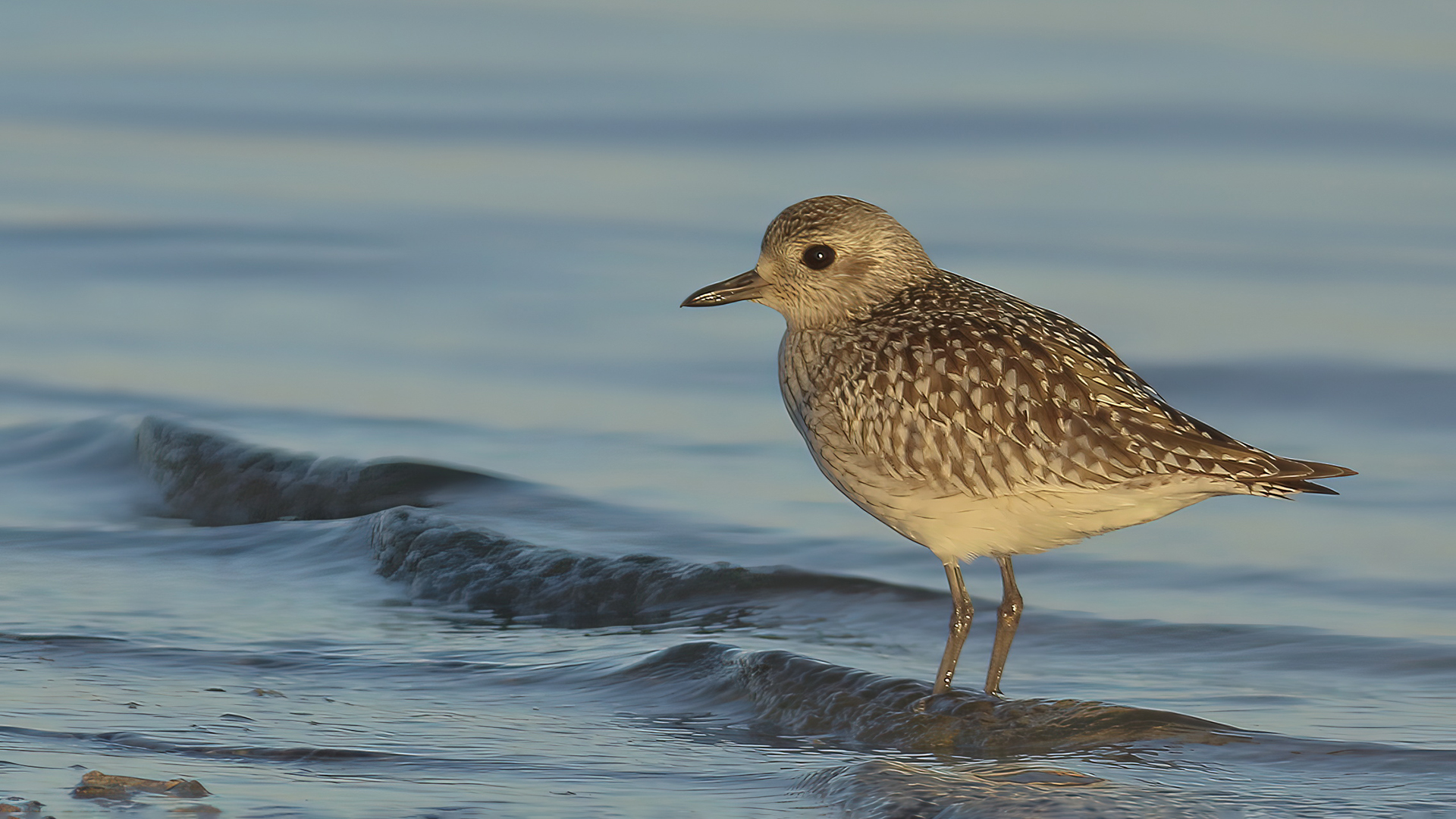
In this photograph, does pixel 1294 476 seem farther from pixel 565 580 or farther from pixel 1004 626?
pixel 565 580

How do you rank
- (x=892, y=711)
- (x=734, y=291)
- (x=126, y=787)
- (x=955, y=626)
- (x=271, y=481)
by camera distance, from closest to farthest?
(x=126, y=787) < (x=892, y=711) < (x=955, y=626) < (x=734, y=291) < (x=271, y=481)

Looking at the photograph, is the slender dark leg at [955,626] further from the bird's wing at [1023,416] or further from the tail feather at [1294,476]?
the tail feather at [1294,476]

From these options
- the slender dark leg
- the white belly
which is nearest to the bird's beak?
the white belly

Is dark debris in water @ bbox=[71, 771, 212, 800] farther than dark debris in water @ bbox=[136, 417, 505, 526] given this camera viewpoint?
No

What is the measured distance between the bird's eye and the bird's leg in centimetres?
114

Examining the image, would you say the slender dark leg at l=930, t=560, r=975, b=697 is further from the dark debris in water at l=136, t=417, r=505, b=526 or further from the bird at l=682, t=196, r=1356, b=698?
the dark debris in water at l=136, t=417, r=505, b=526

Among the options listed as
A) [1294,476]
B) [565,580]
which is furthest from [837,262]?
[565,580]

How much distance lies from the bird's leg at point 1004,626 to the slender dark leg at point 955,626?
0.11 metres

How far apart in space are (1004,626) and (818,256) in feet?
4.52

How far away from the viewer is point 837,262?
272 inches

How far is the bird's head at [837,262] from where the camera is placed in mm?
6910

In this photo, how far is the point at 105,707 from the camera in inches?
236

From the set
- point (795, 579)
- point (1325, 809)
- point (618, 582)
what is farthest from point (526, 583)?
point (1325, 809)

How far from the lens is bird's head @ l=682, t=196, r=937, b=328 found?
22.7 feet
